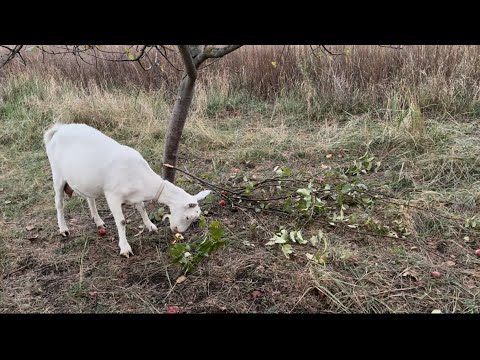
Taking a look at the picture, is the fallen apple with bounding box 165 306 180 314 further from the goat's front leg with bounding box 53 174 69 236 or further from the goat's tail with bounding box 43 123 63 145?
the goat's tail with bounding box 43 123 63 145

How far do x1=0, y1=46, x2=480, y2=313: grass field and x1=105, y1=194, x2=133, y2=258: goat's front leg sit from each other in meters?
0.11

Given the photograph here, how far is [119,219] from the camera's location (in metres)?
3.82

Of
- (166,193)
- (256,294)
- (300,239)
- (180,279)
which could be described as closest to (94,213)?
(166,193)

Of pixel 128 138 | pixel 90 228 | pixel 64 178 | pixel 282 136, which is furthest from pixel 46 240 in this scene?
pixel 282 136

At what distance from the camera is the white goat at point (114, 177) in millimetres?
3727

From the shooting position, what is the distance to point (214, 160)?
6176 mm

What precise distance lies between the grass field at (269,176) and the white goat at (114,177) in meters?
0.45

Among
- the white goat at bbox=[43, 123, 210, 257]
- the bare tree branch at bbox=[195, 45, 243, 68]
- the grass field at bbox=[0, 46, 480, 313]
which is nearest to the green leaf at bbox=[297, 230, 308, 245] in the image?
the grass field at bbox=[0, 46, 480, 313]

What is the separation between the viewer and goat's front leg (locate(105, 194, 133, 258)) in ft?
12.4

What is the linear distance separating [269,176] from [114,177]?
2.42 meters

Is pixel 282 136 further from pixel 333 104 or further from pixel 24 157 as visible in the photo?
pixel 24 157

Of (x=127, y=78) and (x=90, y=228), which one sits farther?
(x=127, y=78)

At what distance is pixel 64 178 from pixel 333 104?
5.24 meters

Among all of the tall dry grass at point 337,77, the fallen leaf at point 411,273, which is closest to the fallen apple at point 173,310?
the fallen leaf at point 411,273
